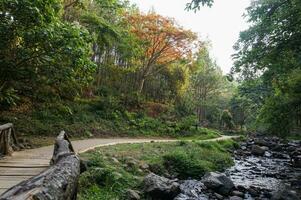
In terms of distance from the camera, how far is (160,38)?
28.8 metres

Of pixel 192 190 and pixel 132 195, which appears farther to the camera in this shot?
pixel 192 190

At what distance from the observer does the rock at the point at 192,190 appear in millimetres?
10281

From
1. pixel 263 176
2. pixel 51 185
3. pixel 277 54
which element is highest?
pixel 277 54

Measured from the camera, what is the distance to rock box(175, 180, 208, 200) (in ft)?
33.7

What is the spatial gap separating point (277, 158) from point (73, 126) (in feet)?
43.1

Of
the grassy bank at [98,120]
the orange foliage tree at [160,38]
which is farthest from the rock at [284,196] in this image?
the orange foliage tree at [160,38]

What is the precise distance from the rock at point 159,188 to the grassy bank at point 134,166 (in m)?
0.37

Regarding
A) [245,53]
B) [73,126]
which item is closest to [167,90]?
[73,126]

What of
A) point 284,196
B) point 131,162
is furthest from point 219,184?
point 131,162

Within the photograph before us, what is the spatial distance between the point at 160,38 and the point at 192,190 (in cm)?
1956

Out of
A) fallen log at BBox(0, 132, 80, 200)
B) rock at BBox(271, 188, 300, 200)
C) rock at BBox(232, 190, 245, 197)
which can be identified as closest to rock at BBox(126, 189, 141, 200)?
fallen log at BBox(0, 132, 80, 200)

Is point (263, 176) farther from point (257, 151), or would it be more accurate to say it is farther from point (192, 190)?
point (257, 151)

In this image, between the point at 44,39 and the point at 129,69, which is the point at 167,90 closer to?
the point at 129,69

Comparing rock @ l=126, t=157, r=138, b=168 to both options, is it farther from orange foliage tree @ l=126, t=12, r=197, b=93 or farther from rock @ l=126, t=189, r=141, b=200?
orange foliage tree @ l=126, t=12, r=197, b=93
